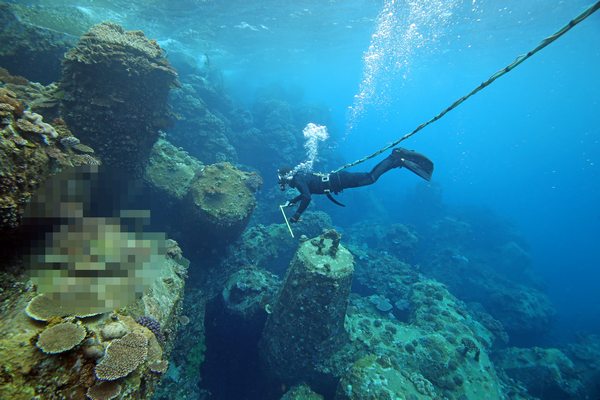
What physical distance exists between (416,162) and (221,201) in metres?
6.29

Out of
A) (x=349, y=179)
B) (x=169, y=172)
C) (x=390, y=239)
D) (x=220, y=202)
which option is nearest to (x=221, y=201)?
(x=220, y=202)

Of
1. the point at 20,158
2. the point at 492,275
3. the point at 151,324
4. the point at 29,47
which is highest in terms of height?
the point at 492,275

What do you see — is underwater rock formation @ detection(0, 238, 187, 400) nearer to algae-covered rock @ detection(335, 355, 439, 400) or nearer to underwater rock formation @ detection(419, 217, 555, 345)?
algae-covered rock @ detection(335, 355, 439, 400)

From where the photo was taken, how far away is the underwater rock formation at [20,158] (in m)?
3.79

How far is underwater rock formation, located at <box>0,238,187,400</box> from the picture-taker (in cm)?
277

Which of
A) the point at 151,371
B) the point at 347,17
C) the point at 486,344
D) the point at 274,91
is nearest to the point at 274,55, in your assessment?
the point at 274,91

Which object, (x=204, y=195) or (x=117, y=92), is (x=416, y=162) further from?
(x=117, y=92)

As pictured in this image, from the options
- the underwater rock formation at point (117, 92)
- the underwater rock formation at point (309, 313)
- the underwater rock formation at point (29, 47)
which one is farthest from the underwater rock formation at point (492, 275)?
the underwater rock formation at point (29, 47)

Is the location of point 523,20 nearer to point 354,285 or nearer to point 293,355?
point 354,285

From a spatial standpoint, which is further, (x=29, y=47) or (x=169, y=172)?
(x=29, y=47)

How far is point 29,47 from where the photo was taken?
10977 mm

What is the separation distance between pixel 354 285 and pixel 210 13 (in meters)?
23.6

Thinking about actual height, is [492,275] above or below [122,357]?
above

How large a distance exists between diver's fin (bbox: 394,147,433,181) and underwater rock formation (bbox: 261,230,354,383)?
3043 mm
